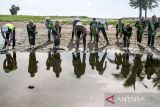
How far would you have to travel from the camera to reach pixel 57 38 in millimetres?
20203

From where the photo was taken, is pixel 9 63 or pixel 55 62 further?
pixel 55 62

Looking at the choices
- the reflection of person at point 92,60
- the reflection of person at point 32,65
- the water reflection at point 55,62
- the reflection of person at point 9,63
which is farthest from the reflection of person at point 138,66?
the reflection of person at point 9,63

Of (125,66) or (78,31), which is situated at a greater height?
(78,31)

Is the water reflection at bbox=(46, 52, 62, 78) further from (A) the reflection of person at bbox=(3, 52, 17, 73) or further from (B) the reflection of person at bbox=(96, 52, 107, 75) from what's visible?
(B) the reflection of person at bbox=(96, 52, 107, 75)

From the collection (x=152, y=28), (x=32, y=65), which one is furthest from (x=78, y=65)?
(x=152, y=28)

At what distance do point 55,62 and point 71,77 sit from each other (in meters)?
3.30

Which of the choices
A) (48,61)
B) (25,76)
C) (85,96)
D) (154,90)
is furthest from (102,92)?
(48,61)

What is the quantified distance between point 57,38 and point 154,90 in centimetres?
1019

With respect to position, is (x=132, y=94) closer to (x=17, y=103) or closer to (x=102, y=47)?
(x=17, y=103)

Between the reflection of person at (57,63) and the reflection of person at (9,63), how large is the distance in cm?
184

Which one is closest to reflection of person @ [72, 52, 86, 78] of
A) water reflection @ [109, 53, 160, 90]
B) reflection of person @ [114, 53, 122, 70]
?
water reflection @ [109, 53, 160, 90]

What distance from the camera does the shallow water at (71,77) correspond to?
9883 mm

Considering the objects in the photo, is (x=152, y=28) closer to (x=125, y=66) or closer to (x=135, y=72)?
(x=125, y=66)

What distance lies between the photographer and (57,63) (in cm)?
1583
